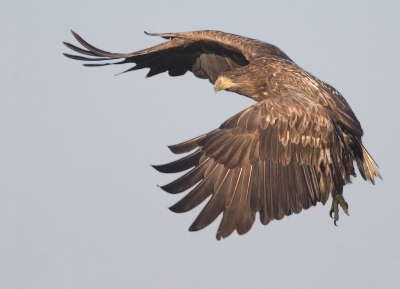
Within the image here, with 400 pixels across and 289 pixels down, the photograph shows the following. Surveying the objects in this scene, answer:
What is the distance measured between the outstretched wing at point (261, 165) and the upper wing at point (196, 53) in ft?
7.92

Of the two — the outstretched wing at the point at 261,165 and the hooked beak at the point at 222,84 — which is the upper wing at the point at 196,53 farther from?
the outstretched wing at the point at 261,165

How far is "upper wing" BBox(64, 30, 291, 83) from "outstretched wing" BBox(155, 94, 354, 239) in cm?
241

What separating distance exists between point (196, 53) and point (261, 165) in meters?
3.95

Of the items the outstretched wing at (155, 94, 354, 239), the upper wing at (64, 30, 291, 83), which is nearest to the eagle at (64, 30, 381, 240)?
the outstretched wing at (155, 94, 354, 239)

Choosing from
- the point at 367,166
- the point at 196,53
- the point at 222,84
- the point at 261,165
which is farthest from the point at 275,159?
the point at 196,53

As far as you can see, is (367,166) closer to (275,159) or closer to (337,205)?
(337,205)

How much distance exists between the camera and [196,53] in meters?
12.6

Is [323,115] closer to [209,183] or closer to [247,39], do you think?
[209,183]

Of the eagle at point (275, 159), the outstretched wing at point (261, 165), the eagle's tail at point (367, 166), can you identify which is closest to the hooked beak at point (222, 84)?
the eagle at point (275, 159)

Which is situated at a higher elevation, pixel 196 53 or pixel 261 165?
pixel 196 53

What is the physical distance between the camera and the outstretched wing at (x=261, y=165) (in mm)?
8766

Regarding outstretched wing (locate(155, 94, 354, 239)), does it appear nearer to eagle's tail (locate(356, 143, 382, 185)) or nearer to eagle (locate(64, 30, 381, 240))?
eagle (locate(64, 30, 381, 240))

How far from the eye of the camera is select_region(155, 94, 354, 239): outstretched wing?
345 inches

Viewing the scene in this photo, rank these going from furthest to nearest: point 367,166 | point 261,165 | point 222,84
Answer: point 222,84 < point 367,166 < point 261,165
